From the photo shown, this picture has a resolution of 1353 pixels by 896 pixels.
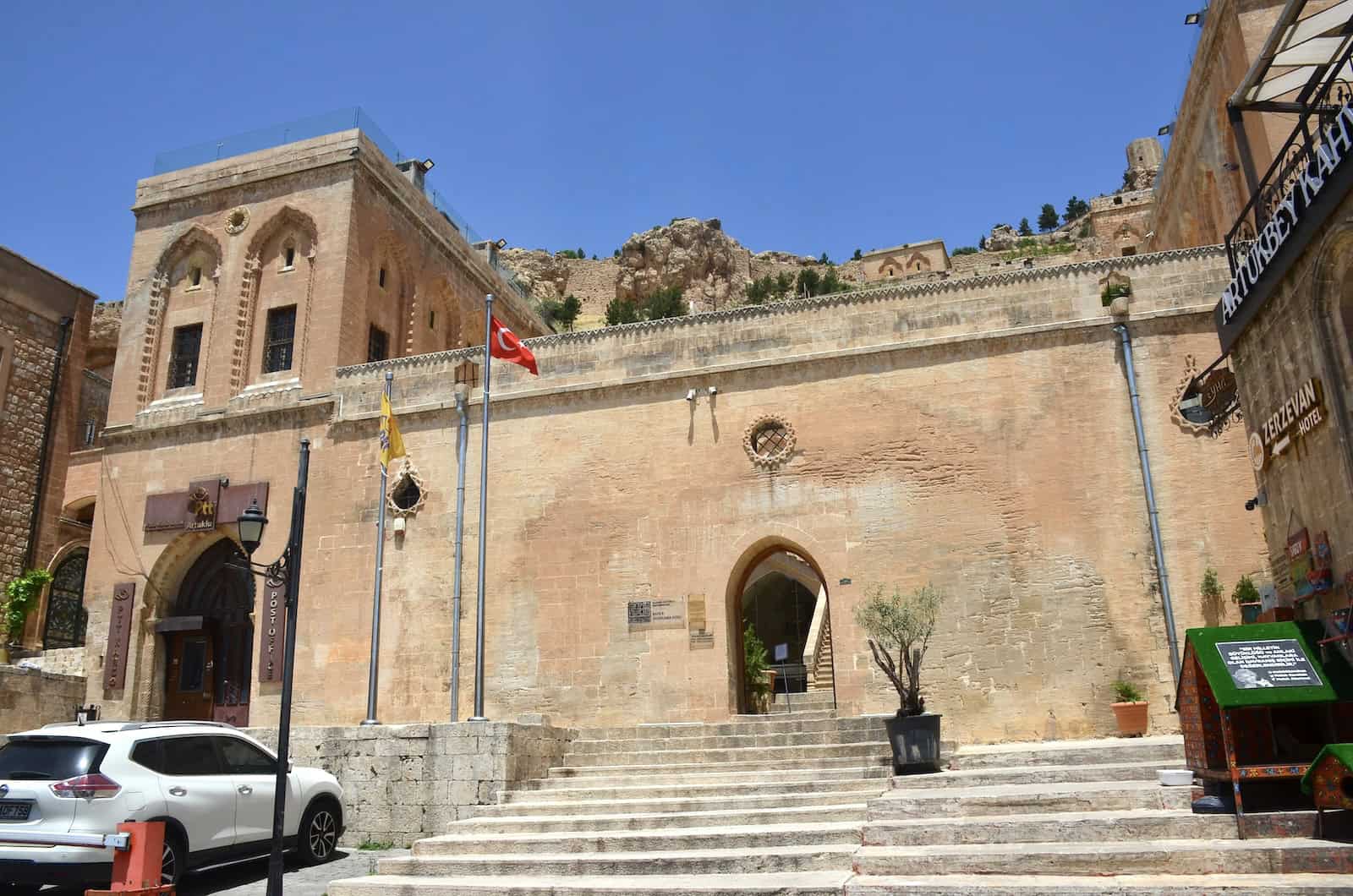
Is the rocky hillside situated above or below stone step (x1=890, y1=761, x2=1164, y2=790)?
above

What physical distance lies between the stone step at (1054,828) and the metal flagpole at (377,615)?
9.95 metres

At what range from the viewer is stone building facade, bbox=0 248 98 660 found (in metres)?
20.2

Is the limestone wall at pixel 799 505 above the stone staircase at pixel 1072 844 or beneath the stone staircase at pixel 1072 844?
above

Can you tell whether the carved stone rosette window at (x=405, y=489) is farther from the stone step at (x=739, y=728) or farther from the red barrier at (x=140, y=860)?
the red barrier at (x=140, y=860)

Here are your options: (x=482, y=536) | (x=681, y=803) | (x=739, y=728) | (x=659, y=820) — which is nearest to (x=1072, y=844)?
(x=659, y=820)

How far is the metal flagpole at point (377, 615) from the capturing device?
15.5m

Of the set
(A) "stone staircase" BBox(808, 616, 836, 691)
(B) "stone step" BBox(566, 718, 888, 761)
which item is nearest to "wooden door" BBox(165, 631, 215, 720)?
(B) "stone step" BBox(566, 718, 888, 761)

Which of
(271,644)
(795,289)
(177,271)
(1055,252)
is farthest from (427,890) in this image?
(1055,252)

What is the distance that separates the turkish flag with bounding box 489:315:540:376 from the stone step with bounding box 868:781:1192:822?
9.29m

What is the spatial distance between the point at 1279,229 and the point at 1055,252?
59.8m

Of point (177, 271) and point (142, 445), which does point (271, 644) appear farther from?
point (177, 271)

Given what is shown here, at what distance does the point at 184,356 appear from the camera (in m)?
19.4

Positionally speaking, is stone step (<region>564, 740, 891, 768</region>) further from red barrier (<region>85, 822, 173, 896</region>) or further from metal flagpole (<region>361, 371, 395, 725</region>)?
red barrier (<region>85, 822, 173, 896</region>)

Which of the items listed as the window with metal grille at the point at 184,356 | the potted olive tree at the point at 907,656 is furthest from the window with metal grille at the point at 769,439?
the window with metal grille at the point at 184,356
